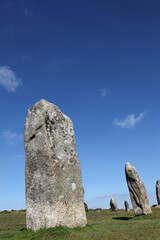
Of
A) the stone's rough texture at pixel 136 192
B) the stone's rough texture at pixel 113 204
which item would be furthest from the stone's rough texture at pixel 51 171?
the stone's rough texture at pixel 113 204

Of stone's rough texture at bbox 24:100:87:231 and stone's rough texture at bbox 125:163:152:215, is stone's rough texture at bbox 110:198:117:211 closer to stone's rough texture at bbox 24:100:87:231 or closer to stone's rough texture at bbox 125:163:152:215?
stone's rough texture at bbox 125:163:152:215

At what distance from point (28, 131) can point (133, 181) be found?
10.9 metres

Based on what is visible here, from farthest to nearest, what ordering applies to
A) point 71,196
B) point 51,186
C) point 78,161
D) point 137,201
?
point 137,201 → point 78,161 → point 71,196 → point 51,186

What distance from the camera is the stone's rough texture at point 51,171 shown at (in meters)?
10.0

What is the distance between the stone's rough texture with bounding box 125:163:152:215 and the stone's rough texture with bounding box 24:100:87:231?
28.0ft

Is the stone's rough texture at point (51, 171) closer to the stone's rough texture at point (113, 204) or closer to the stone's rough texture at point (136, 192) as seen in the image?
the stone's rough texture at point (136, 192)

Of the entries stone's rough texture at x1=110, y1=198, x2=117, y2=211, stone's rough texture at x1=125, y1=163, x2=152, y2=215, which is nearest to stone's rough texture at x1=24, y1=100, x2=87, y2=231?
stone's rough texture at x1=125, y1=163, x2=152, y2=215

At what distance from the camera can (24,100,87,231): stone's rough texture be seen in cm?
1002

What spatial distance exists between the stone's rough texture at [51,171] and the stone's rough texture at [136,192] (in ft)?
28.0

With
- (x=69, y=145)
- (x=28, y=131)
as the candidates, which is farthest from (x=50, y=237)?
(x=28, y=131)

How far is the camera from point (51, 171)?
396 inches

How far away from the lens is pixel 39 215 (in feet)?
33.3

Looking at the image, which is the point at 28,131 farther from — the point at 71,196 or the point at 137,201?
the point at 137,201

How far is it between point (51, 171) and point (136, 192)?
10625 millimetres
